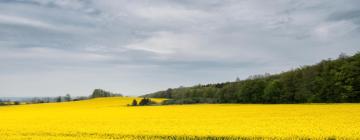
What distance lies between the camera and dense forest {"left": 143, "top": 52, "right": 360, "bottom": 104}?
64000mm

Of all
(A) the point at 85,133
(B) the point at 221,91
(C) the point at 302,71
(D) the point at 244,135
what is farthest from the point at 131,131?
(B) the point at 221,91

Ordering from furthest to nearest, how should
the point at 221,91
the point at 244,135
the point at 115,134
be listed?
the point at 221,91 → the point at 115,134 → the point at 244,135

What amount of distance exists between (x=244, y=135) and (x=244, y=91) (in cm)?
5732

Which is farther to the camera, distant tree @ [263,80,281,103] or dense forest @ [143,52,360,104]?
distant tree @ [263,80,281,103]

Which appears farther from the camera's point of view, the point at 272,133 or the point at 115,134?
the point at 115,134

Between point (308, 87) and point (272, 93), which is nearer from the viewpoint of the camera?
point (308, 87)

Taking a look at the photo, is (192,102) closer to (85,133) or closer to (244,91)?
(244,91)

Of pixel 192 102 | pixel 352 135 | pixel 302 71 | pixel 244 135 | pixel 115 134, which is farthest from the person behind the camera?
pixel 302 71

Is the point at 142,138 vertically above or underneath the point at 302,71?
underneath

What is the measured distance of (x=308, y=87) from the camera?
231ft

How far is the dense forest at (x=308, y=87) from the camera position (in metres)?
64.0

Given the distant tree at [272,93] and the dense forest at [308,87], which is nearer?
the dense forest at [308,87]

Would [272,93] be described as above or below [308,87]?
below

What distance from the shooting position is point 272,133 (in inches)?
844
